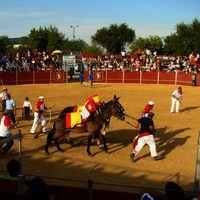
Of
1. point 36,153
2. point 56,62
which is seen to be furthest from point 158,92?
point 36,153

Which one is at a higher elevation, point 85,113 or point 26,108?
point 85,113

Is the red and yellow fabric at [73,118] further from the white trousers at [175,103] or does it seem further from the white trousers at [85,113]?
the white trousers at [175,103]

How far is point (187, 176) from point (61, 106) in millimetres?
12713

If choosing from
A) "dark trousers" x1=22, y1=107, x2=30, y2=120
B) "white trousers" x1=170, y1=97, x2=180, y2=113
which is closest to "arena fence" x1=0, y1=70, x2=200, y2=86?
"white trousers" x1=170, y1=97, x2=180, y2=113

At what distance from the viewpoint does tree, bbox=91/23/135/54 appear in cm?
8412

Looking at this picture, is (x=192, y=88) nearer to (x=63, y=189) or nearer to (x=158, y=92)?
(x=158, y=92)

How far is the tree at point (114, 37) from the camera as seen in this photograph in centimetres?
8412

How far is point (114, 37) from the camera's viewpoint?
84.1 metres

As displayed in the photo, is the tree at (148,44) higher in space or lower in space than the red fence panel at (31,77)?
higher

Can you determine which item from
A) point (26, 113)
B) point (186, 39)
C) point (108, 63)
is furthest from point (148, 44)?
point (26, 113)

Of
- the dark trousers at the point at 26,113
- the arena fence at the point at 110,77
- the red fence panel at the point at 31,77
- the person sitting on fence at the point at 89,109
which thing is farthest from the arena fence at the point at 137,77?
the person sitting on fence at the point at 89,109

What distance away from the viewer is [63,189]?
254 inches

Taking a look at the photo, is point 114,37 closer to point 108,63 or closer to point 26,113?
point 108,63

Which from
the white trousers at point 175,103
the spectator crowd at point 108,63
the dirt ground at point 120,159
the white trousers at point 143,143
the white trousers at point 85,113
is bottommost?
the dirt ground at point 120,159
